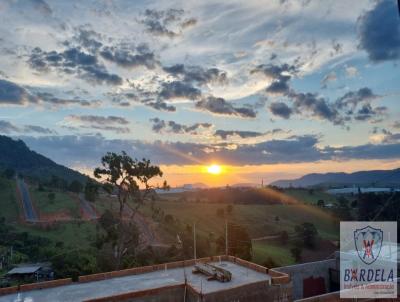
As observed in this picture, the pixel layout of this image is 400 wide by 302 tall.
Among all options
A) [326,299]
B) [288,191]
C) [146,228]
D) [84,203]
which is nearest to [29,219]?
[84,203]

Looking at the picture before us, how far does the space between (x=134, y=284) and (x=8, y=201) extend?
2845 inches

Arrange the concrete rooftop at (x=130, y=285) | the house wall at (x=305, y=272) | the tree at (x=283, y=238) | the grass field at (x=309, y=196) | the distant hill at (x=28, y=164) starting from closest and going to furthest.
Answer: the concrete rooftop at (x=130, y=285) → the house wall at (x=305, y=272) → the tree at (x=283, y=238) → the grass field at (x=309, y=196) → the distant hill at (x=28, y=164)

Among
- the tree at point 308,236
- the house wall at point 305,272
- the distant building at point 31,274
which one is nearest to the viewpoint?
the house wall at point 305,272

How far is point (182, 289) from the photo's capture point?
Answer: 22.8 metres

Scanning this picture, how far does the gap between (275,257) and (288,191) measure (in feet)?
288

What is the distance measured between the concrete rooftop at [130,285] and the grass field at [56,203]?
53.1 m

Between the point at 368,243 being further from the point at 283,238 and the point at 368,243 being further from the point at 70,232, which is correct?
the point at 70,232

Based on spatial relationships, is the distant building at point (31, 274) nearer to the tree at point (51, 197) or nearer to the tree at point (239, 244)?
the tree at point (239, 244)

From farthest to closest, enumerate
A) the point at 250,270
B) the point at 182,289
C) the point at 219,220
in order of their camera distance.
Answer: the point at 219,220 < the point at 250,270 < the point at 182,289

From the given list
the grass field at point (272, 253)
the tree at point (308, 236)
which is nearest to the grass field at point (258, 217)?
the tree at point (308, 236)

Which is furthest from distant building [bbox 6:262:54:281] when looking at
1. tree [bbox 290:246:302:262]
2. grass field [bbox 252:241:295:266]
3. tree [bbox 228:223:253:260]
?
tree [bbox 290:246:302:262]

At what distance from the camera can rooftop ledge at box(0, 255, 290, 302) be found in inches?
865

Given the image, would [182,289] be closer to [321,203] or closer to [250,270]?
[250,270]

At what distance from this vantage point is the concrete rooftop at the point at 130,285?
22.1 m
